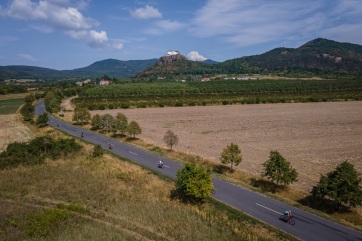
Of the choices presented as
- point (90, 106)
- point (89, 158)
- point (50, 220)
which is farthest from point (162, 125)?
point (50, 220)

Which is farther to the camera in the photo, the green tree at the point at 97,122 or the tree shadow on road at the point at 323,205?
the green tree at the point at 97,122

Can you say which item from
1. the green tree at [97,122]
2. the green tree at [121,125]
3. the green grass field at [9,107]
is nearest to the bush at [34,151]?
the green tree at [121,125]

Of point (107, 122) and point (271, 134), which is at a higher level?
point (107, 122)

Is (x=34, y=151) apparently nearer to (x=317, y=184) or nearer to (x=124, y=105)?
(x=317, y=184)

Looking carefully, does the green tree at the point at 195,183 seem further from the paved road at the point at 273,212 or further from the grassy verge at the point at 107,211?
the paved road at the point at 273,212

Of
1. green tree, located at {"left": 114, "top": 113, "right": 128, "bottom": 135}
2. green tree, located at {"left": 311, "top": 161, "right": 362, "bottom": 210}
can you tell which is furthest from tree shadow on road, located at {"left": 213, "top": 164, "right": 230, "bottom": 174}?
green tree, located at {"left": 114, "top": 113, "right": 128, "bottom": 135}

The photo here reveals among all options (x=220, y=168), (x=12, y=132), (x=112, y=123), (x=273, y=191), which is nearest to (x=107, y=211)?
(x=220, y=168)
